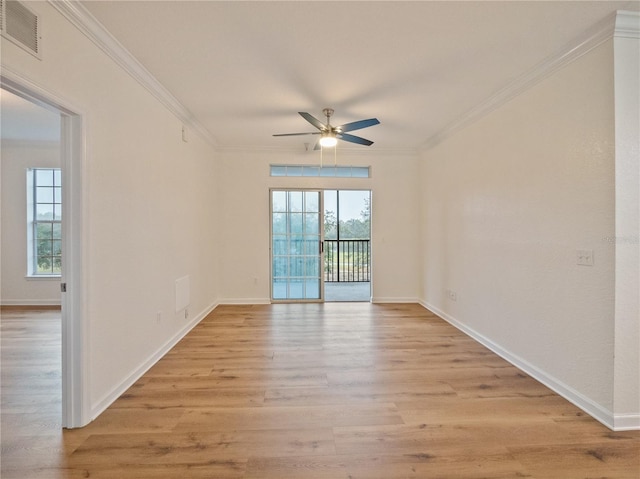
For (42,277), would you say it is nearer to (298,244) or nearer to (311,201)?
(298,244)

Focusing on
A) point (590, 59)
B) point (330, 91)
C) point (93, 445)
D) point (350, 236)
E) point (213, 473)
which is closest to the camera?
point (213, 473)

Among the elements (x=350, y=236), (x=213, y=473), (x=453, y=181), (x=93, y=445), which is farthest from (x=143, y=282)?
(x=350, y=236)

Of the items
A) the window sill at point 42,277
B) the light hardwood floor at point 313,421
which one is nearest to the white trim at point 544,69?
the light hardwood floor at point 313,421

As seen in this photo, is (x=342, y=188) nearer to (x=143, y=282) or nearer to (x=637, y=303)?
(x=143, y=282)

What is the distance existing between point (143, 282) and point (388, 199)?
396 centimetres

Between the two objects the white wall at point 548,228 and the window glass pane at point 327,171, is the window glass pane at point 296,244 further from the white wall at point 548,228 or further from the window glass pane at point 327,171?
the white wall at point 548,228

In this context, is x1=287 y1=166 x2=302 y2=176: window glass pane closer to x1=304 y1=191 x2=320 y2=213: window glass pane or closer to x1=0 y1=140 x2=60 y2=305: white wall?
x1=304 y1=191 x2=320 y2=213: window glass pane

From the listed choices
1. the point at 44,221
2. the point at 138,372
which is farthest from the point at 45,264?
the point at 138,372

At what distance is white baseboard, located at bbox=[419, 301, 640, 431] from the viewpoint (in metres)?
1.91

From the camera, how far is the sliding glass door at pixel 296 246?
527 cm

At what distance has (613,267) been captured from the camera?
6.29 feet

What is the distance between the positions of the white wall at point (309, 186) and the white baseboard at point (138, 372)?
1295 mm

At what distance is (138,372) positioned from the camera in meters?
2.57

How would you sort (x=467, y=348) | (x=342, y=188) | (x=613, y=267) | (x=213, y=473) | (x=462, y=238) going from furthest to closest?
(x=342, y=188)
(x=462, y=238)
(x=467, y=348)
(x=613, y=267)
(x=213, y=473)
